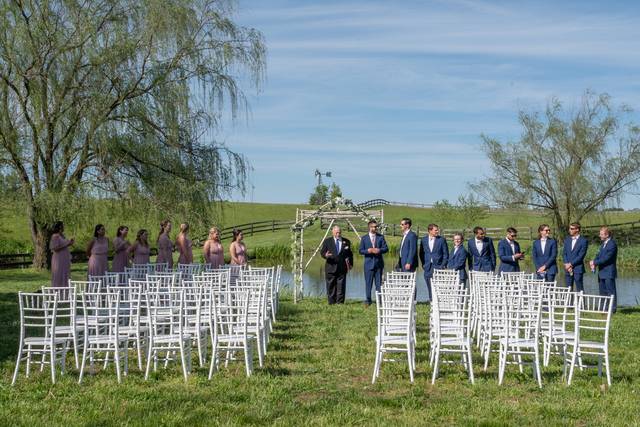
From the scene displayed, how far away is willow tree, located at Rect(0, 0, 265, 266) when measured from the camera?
72.7 feet

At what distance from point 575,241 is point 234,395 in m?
9.96

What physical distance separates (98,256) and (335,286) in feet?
17.6

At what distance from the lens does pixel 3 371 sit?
8.83 m

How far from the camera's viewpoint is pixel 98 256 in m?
14.6

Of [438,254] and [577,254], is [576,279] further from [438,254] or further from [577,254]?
[438,254]

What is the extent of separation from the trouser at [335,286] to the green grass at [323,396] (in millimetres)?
7106

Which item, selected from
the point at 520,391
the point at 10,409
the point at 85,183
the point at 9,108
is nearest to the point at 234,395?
the point at 10,409

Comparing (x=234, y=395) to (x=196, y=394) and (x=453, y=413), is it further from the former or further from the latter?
(x=453, y=413)

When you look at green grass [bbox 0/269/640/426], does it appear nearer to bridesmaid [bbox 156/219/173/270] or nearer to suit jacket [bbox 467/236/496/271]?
suit jacket [bbox 467/236/496/271]

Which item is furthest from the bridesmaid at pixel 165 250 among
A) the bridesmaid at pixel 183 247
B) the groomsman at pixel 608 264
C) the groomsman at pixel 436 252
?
the groomsman at pixel 608 264

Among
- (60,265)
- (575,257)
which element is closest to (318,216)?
(575,257)

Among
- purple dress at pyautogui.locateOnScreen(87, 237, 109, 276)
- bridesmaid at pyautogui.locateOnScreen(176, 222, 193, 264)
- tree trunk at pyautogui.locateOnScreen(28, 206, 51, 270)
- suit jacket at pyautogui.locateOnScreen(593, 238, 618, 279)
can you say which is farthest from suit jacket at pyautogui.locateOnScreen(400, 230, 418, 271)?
tree trunk at pyautogui.locateOnScreen(28, 206, 51, 270)

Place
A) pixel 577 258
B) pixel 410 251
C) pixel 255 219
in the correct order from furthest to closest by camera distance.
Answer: pixel 255 219 < pixel 410 251 < pixel 577 258

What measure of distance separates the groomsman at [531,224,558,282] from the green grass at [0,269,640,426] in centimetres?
532
